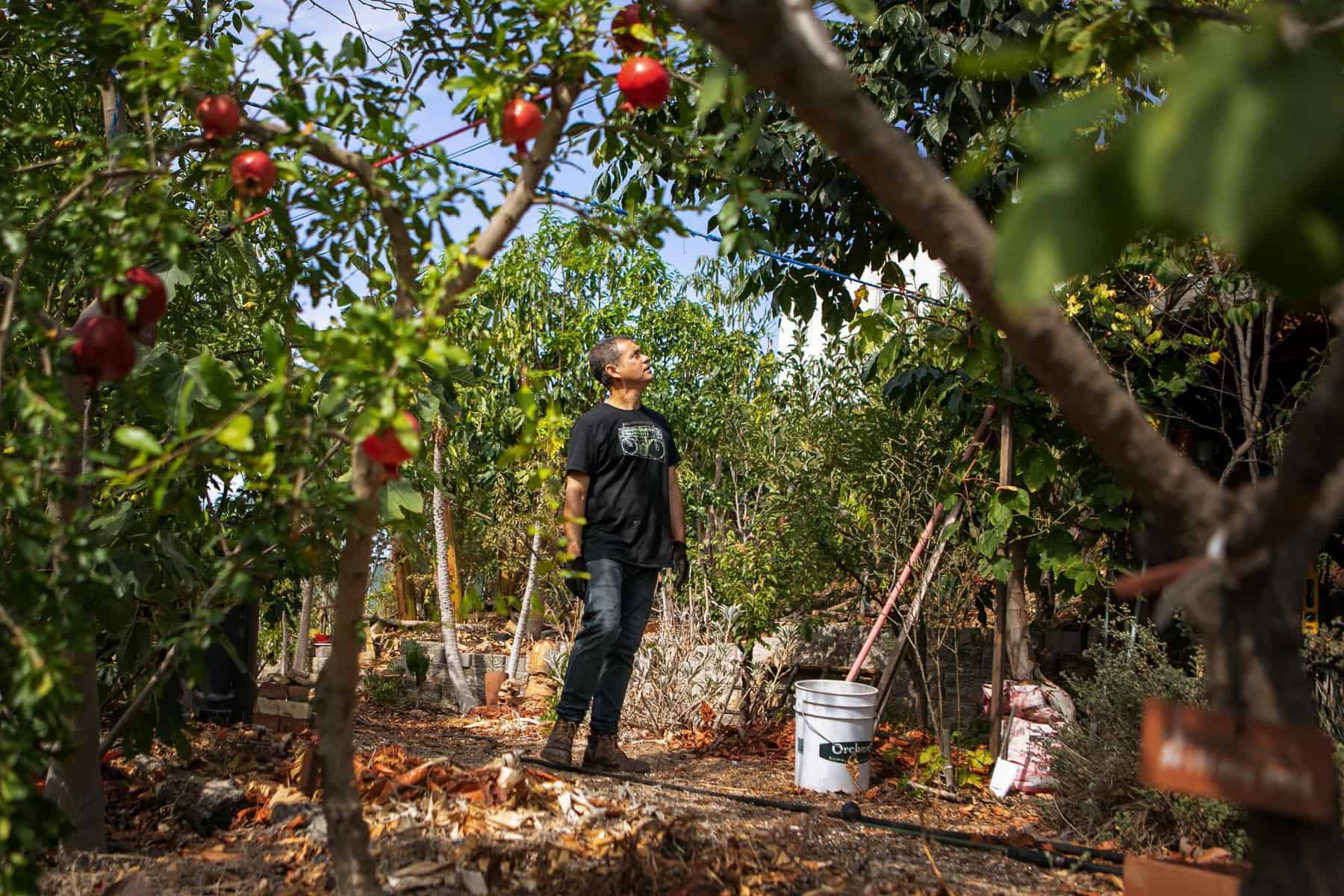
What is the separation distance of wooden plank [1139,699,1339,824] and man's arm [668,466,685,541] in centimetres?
302

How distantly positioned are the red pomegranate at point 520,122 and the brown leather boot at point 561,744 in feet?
8.46

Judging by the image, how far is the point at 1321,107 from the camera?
0.61 metres

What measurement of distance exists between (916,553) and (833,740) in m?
0.87

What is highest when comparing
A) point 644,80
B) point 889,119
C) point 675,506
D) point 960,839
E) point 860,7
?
point 889,119

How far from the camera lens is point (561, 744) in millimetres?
3814

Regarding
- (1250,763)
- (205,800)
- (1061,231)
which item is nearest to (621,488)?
(205,800)

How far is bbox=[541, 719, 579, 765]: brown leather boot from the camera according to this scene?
149 inches

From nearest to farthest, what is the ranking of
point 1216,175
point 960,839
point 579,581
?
point 1216,175
point 960,839
point 579,581

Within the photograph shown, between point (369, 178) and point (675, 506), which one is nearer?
point (369, 178)

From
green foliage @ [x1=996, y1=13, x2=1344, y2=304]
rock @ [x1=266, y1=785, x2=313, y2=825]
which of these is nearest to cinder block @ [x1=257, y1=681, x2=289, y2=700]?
rock @ [x1=266, y1=785, x2=313, y2=825]

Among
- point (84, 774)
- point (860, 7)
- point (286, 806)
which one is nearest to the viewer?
point (860, 7)

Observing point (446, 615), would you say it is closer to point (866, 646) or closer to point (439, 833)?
point (866, 646)

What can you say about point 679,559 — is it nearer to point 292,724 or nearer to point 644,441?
point 644,441

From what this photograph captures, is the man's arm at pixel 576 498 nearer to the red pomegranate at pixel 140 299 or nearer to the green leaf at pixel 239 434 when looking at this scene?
the red pomegranate at pixel 140 299
